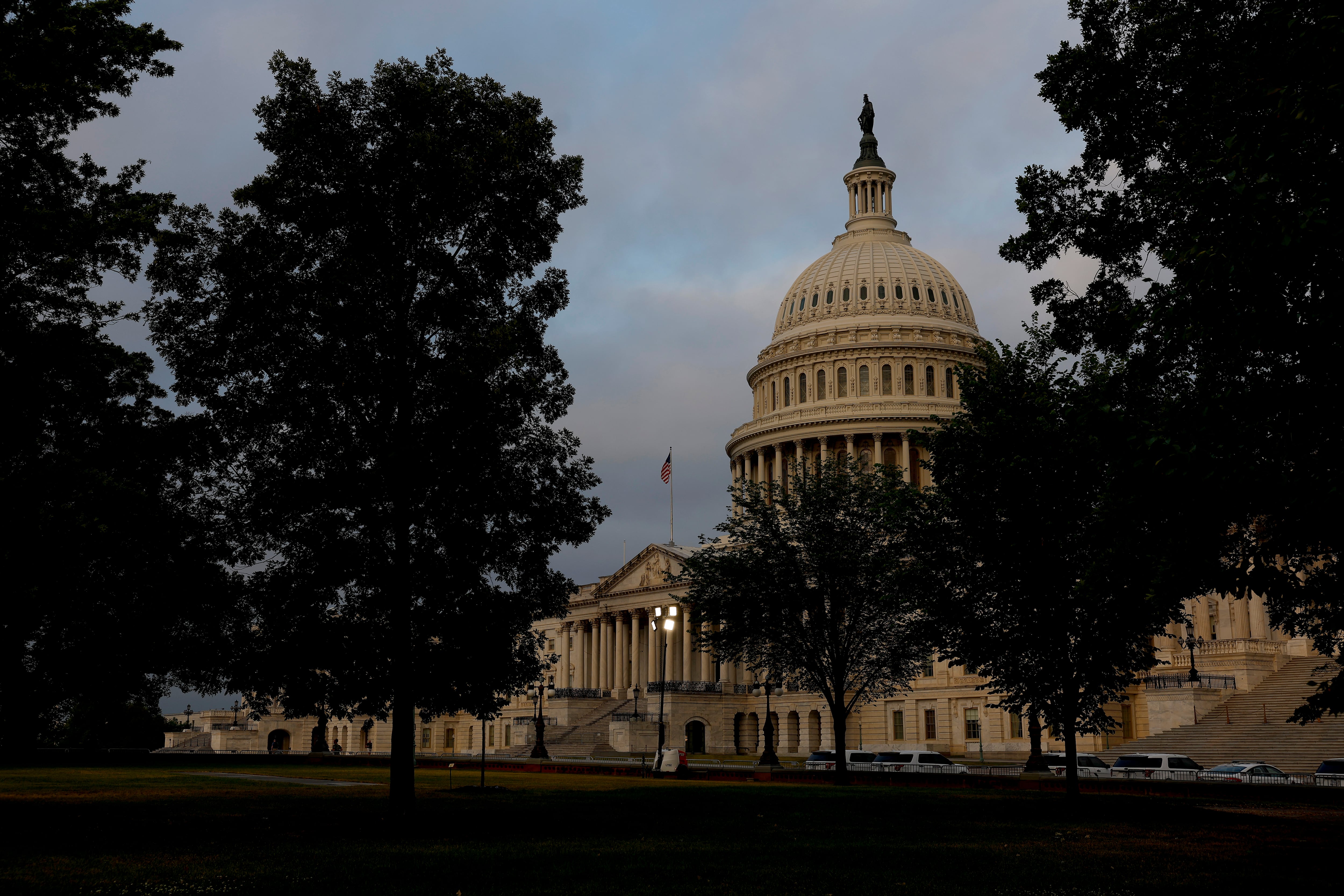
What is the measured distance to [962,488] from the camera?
102 feet

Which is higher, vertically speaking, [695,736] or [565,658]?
[565,658]

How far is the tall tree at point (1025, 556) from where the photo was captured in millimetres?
28984

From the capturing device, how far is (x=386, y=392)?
23.3 meters

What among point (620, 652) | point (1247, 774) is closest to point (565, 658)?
point (620, 652)

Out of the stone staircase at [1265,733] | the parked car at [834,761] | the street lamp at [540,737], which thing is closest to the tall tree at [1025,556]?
the stone staircase at [1265,733]

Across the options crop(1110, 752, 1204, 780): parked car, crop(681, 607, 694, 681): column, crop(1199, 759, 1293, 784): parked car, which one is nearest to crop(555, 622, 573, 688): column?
crop(681, 607, 694, 681): column

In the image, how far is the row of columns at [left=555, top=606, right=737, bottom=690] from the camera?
368ft

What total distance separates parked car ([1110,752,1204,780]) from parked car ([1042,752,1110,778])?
2.45 feet

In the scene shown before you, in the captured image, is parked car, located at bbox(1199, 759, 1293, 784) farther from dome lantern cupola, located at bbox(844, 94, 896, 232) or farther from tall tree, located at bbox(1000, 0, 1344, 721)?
dome lantern cupola, located at bbox(844, 94, 896, 232)

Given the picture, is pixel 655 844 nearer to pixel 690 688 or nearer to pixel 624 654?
pixel 690 688

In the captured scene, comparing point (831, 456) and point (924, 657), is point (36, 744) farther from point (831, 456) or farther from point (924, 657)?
point (831, 456)

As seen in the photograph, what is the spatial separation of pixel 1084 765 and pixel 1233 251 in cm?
4025

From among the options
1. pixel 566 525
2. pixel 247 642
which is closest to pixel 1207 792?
pixel 566 525

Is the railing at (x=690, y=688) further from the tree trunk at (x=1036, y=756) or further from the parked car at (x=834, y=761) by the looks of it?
the tree trunk at (x=1036, y=756)
